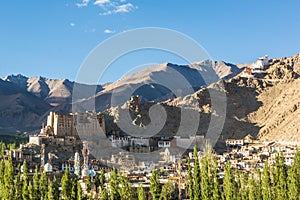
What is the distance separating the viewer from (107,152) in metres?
68.8

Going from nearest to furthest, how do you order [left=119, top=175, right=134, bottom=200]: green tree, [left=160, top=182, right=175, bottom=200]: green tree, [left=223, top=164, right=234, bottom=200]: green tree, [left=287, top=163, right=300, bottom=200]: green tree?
[left=223, top=164, right=234, bottom=200]: green tree → [left=119, top=175, right=134, bottom=200]: green tree → [left=287, top=163, right=300, bottom=200]: green tree → [left=160, top=182, right=175, bottom=200]: green tree

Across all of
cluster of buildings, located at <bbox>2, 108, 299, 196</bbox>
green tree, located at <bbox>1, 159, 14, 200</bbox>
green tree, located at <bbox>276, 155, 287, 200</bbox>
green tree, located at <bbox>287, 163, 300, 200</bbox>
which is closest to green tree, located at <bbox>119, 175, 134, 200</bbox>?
green tree, located at <bbox>1, 159, 14, 200</bbox>

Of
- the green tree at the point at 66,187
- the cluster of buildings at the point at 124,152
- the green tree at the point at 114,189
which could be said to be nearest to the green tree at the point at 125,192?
the green tree at the point at 114,189

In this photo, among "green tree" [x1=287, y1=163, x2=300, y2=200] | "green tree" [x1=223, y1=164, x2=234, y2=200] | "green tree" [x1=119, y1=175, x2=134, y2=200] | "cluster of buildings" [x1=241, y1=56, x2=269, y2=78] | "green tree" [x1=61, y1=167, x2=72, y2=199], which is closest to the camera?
"green tree" [x1=61, y1=167, x2=72, y2=199]

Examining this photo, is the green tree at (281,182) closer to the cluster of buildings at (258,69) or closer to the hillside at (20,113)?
the cluster of buildings at (258,69)

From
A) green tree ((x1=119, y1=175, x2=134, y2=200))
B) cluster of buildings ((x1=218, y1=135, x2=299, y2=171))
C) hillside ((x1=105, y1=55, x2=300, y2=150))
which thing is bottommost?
green tree ((x1=119, y1=175, x2=134, y2=200))

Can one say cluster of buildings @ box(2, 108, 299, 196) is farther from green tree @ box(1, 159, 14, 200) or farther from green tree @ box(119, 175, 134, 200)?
green tree @ box(1, 159, 14, 200)

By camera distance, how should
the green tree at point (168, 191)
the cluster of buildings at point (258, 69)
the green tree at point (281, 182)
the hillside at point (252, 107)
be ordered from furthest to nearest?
the cluster of buildings at point (258, 69)
the hillside at point (252, 107)
the green tree at point (168, 191)
the green tree at point (281, 182)

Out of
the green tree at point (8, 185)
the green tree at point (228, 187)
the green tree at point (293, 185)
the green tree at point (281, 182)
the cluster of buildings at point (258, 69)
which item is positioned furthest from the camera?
the cluster of buildings at point (258, 69)

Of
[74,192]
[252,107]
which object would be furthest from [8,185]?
[252,107]

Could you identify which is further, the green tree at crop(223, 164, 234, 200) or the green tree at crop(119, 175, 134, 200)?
the green tree at crop(119, 175, 134, 200)

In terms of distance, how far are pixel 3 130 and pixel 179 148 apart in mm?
90965

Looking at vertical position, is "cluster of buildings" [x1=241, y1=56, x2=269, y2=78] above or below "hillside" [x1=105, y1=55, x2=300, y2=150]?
above

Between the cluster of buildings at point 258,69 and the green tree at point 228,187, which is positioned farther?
the cluster of buildings at point 258,69
